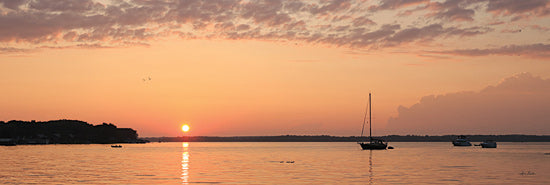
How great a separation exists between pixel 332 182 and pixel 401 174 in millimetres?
16157

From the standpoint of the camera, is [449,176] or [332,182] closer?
[332,182]

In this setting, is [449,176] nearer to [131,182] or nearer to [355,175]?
[355,175]

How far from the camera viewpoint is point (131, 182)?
6775 cm

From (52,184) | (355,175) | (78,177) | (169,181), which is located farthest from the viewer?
(355,175)

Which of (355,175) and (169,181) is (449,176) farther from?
(169,181)

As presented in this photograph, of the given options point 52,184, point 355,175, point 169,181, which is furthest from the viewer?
point 355,175

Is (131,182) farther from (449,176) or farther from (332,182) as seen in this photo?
(449,176)

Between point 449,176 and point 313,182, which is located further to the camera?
point 449,176

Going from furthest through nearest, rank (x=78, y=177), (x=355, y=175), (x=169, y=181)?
(x=355, y=175), (x=78, y=177), (x=169, y=181)

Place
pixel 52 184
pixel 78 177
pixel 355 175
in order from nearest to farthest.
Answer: pixel 52 184 → pixel 78 177 → pixel 355 175

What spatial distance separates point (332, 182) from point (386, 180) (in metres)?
7.03

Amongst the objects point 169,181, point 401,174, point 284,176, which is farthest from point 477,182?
point 169,181

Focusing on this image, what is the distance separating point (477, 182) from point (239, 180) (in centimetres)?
2476

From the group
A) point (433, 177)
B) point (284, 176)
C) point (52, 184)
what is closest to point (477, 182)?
point (433, 177)
